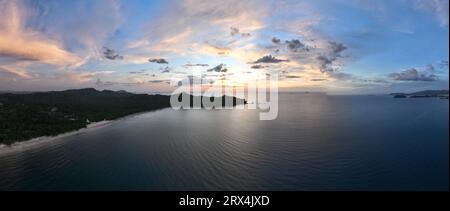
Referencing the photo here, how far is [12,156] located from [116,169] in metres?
11.5

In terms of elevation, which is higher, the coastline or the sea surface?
the coastline

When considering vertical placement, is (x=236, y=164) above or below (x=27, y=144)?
below

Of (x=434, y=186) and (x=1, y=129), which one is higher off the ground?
(x=1, y=129)

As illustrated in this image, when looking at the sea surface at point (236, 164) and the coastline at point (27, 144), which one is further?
the coastline at point (27, 144)

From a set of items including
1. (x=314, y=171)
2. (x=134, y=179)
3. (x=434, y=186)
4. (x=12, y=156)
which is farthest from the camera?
(x=12, y=156)

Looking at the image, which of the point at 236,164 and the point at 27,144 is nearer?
the point at 236,164

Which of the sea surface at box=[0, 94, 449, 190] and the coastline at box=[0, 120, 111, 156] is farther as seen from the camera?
the coastline at box=[0, 120, 111, 156]

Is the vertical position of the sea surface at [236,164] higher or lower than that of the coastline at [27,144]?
lower

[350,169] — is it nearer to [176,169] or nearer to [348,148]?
[348,148]
